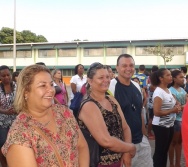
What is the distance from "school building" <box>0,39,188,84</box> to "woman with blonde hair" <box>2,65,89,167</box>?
117 ft

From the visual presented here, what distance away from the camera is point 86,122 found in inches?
109

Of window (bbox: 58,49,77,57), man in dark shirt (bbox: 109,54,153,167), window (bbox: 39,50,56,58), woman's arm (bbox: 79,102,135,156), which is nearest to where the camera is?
woman's arm (bbox: 79,102,135,156)

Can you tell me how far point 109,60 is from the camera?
132 ft

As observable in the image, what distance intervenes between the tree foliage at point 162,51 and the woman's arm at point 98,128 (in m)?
32.8

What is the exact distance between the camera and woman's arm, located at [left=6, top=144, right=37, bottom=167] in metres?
1.85

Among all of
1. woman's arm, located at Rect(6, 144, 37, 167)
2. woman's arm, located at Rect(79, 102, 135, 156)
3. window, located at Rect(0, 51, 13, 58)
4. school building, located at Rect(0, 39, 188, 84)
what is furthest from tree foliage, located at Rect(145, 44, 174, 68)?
woman's arm, located at Rect(6, 144, 37, 167)

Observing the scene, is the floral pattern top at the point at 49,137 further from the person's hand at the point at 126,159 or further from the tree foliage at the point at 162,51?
the tree foliage at the point at 162,51

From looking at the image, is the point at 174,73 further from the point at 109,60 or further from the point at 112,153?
the point at 109,60

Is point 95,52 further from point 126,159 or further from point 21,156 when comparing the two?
point 21,156

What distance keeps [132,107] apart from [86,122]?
1.05 metres

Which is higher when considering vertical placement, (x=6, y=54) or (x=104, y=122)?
(x=6, y=54)

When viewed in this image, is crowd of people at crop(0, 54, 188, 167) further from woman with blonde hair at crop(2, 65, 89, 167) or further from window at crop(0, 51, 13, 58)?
window at crop(0, 51, 13, 58)

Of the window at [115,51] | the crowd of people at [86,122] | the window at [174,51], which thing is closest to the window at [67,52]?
the window at [115,51]

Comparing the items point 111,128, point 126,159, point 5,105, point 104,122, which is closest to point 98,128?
point 104,122
